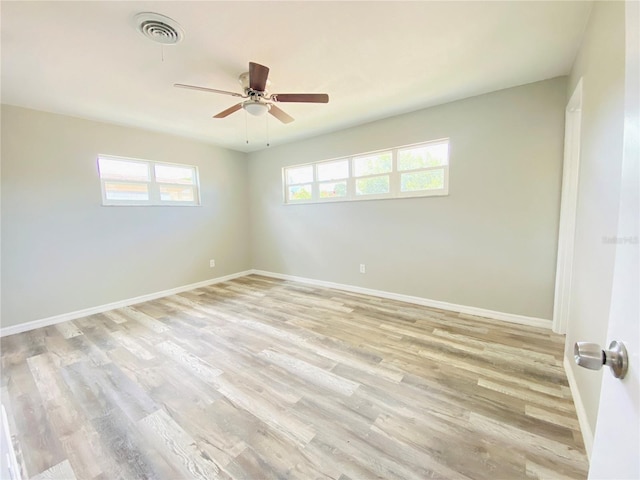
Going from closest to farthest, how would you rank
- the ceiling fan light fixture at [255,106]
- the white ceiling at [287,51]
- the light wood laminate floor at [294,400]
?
the light wood laminate floor at [294,400]
the white ceiling at [287,51]
the ceiling fan light fixture at [255,106]

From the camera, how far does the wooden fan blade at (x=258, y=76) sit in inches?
75.4

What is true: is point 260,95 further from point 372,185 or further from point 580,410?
point 580,410

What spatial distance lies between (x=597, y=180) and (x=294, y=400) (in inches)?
93.2

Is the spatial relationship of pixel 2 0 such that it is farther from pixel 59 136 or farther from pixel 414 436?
pixel 414 436

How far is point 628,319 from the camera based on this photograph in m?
0.51

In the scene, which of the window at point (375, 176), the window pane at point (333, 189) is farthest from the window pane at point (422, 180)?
the window pane at point (333, 189)

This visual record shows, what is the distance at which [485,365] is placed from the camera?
2.14m

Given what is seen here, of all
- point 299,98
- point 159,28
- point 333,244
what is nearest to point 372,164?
point 333,244

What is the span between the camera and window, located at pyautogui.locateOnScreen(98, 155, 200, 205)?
3.67 meters

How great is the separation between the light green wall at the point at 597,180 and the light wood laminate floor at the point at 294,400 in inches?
17.6

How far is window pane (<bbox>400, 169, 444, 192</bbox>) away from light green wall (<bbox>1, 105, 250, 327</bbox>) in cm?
349

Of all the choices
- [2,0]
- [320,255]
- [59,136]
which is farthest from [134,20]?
[320,255]

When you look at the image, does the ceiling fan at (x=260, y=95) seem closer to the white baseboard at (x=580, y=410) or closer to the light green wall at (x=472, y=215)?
the light green wall at (x=472, y=215)

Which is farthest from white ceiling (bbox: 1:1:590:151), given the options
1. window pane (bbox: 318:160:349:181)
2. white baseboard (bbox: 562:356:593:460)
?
white baseboard (bbox: 562:356:593:460)
